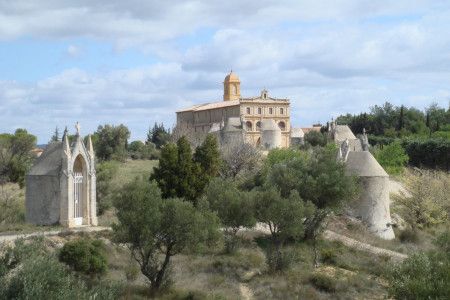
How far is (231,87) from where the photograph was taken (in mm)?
87375

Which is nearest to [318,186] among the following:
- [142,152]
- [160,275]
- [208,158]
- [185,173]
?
[185,173]

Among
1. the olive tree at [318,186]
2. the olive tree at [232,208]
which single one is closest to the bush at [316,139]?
the olive tree at [318,186]

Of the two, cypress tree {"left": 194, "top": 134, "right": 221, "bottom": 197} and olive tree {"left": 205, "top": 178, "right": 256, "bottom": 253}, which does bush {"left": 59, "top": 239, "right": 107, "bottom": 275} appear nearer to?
olive tree {"left": 205, "top": 178, "right": 256, "bottom": 253}

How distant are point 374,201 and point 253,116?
40726mm

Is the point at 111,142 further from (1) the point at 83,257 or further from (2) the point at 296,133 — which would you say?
(1) the point at 83,257

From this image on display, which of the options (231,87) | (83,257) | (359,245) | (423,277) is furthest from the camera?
(231,87)

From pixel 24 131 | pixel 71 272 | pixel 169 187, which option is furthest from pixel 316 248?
pixel 24 131

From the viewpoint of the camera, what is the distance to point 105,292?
19844mm

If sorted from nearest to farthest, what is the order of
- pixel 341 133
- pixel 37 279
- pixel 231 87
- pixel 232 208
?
pixel 37 279 < pixel 232 208 < pixel 341 133 < pixel 231 87

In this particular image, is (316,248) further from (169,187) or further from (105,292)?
(105,292)

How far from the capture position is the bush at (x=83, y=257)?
74.0 ft

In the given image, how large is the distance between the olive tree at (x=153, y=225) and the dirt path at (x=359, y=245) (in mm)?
11218

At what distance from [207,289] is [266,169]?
57.8 ft

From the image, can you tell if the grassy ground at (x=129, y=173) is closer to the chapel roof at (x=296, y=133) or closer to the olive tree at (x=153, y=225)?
the olive tree at (x=153, y=225)
